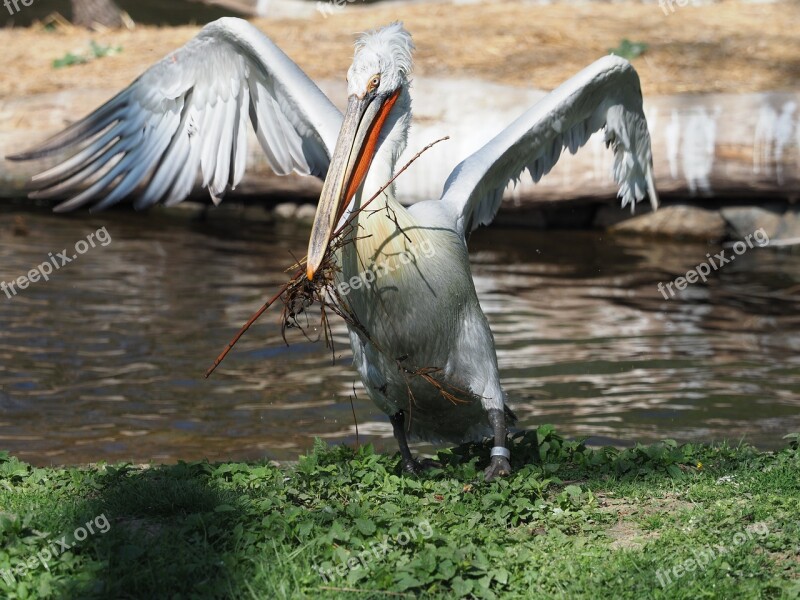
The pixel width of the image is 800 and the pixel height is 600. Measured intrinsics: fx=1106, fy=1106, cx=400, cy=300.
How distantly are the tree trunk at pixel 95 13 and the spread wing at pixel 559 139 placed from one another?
39.4 feet

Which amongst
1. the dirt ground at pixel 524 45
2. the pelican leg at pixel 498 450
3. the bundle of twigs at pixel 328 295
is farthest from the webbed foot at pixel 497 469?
the dirt ground at pixel 524 45

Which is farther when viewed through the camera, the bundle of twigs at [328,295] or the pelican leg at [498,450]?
the pelican leg at [498,450]

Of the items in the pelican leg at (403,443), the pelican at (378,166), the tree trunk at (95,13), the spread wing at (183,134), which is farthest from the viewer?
the tree trunk at (95,13)

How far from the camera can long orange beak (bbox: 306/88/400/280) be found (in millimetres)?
4145

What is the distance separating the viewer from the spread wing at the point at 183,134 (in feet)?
18.4

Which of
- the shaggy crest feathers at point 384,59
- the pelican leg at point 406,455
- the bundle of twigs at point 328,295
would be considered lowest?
the pelican leg at point 406,455

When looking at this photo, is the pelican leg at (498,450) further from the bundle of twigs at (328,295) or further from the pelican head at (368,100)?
the pelican head at (368,100)

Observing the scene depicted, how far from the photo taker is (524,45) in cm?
1308

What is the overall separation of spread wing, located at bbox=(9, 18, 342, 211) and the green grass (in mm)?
1672

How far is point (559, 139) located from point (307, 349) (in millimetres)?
3331

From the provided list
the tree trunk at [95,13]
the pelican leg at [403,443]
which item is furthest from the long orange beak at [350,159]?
the tree trunk at [95,13]

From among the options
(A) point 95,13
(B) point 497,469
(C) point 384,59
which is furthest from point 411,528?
(A) point 95,13

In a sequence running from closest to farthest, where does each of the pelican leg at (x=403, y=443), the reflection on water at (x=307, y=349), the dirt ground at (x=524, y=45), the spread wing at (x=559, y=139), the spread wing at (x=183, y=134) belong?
the pelican leg at (x=403, y=443) → the spread wing at (x=559, y=139) → the spread wing at (x=183, y=134) → the reflection on water at (x=307, y=349) → the dirt ground at (x=524, y=45)

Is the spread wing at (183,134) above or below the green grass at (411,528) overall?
above
